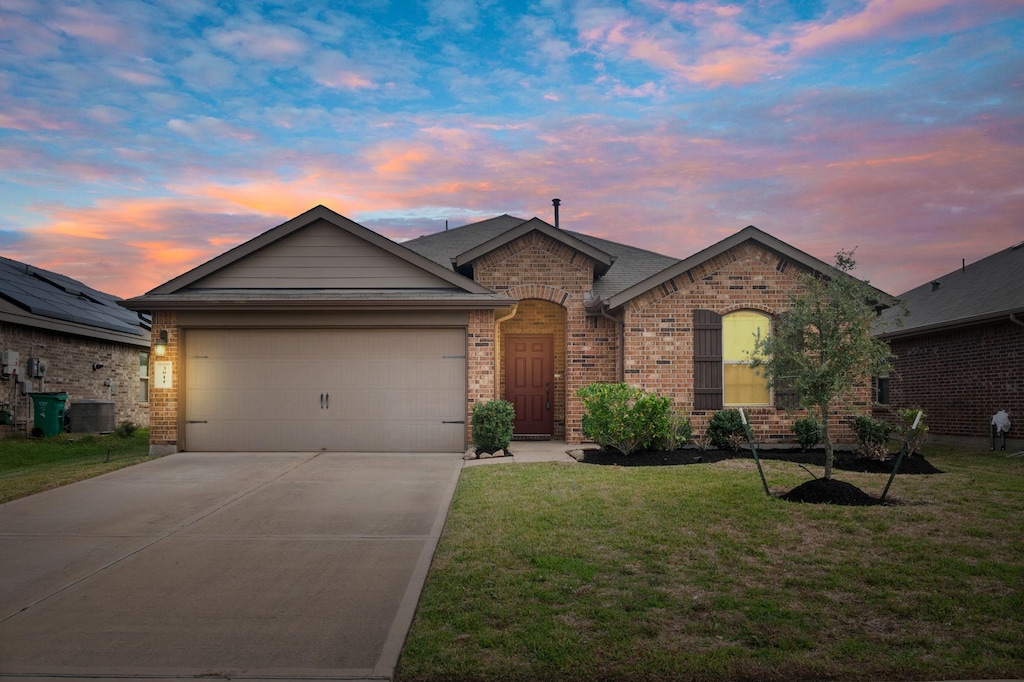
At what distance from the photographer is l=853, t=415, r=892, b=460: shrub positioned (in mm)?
11289

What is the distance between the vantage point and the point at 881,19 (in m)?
11.7

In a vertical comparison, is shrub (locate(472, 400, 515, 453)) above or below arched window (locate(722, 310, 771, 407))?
below

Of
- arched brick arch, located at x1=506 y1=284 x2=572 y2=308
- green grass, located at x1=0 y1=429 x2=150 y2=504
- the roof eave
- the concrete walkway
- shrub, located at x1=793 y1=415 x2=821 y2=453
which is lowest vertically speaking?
green grass, located at x1=0 y1=429 x2=150 y2=504

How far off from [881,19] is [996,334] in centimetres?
745

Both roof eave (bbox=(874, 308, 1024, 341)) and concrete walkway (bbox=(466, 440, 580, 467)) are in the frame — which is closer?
concrete walkway (bbox=(466, 440, 580, 467))

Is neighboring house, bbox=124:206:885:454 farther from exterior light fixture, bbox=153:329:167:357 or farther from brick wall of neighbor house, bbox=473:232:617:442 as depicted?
brick wall of neighbor house, bbox=473:232:617:442

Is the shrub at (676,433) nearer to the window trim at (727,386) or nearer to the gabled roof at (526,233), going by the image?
the window trim at (727,386)

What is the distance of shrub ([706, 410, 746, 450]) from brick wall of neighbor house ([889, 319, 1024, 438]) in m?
4.08

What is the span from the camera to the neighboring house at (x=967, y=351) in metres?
14.4

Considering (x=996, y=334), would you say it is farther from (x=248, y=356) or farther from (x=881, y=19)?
(x=248, y=356)

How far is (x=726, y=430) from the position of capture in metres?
12.6

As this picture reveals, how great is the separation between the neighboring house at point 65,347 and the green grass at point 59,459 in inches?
47.2

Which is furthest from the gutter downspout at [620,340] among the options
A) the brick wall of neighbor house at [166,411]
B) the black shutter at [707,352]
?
the brick wall of neighbor house at [166,411]

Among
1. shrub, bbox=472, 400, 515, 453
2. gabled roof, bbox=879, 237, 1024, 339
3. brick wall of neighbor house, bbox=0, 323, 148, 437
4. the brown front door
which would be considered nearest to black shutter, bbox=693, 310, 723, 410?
the brown front door
